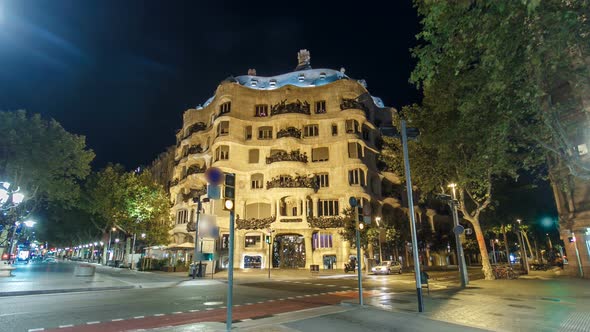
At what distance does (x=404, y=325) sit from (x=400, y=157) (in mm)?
21090

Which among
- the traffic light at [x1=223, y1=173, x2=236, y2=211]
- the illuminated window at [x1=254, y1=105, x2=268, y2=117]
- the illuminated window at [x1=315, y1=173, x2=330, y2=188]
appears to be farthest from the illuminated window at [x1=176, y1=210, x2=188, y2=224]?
the traffic light at [x1=223, y1=173, x2=236, y2=211]

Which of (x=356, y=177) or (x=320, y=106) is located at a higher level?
(x=320, y=106)

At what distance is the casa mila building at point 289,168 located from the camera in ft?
132

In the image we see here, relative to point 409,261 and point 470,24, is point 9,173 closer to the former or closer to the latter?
point 470,24

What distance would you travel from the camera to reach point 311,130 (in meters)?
44.5

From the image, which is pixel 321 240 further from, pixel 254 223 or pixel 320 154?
pixel 320 154

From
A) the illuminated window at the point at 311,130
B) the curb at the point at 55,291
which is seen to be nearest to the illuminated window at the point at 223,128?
the illuminated window at the point at 311,130

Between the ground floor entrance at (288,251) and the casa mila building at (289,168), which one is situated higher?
the casa mila building at (289,168)

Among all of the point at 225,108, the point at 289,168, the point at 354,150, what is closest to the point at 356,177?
the point at 354,150

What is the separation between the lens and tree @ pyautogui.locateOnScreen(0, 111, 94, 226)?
88.0 ft

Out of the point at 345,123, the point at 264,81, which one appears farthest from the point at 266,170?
the point at 264,81

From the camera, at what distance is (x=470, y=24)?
891cm

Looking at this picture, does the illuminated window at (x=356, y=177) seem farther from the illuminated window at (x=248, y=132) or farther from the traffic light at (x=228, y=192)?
the traffic light at (x=228, y=192)

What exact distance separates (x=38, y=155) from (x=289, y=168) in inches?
989
